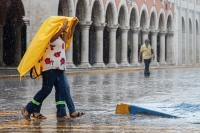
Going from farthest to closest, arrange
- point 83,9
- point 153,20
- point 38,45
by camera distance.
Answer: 1. point 153,20
2. point 83,9
3. point 38,45

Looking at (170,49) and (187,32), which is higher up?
(187,32)

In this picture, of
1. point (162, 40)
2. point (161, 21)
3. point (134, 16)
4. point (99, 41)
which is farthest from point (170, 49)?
point (99, 41)

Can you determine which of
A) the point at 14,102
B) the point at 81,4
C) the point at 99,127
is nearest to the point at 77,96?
the point at 14,102

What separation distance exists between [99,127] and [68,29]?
1968 mm

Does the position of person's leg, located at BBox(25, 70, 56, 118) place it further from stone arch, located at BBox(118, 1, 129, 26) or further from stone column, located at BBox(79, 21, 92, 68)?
stone arch, located at BBox(118, 1, 129, 26)

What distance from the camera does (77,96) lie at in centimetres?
1303

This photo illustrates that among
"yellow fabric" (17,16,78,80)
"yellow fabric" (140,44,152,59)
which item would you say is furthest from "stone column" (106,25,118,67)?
"yellow fabric" (17,16,78,80)

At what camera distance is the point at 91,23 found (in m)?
37.6

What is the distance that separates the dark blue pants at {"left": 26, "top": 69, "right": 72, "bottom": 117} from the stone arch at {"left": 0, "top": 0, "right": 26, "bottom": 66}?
27.3 metres

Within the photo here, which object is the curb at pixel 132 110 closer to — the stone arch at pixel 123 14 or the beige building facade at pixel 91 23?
the beige building facade at pixel 91 23

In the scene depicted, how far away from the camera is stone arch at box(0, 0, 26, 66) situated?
3628 cm

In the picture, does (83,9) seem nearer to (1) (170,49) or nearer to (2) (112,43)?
(2) (112,43)

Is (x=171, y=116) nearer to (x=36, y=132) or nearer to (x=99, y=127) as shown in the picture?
(x=99, y=127)

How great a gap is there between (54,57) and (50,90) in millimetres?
467
